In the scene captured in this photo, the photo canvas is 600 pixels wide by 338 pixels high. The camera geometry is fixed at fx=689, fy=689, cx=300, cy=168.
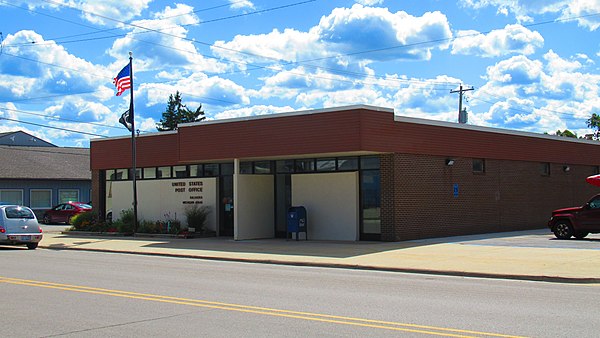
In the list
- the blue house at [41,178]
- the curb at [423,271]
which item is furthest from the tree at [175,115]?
the curb at [423,271]

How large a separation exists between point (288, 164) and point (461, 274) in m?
12.5

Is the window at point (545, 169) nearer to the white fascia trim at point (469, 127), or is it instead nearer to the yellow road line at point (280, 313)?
the white fascia trim at point (469, 127)

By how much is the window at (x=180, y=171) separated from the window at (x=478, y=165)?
12.6m

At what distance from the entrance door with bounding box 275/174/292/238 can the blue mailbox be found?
74.7 inches

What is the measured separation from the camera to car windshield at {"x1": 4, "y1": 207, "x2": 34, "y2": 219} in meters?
23.4

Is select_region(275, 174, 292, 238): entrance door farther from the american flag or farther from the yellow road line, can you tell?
the yellow road line

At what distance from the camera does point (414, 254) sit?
1986 centimetres

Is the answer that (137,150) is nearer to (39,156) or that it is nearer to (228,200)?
(228,200)

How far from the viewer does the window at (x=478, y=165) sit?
27759 mm

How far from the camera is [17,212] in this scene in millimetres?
23703

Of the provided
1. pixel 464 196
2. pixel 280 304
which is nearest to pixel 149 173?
pixel 464 196

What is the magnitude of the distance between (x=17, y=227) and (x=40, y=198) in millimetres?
26632

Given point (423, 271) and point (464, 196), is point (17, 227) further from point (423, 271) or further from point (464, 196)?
point (464, 196)

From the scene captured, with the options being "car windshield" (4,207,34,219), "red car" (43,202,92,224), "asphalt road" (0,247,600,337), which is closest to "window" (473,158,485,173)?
"asphalt road" (0,247,600,337)
